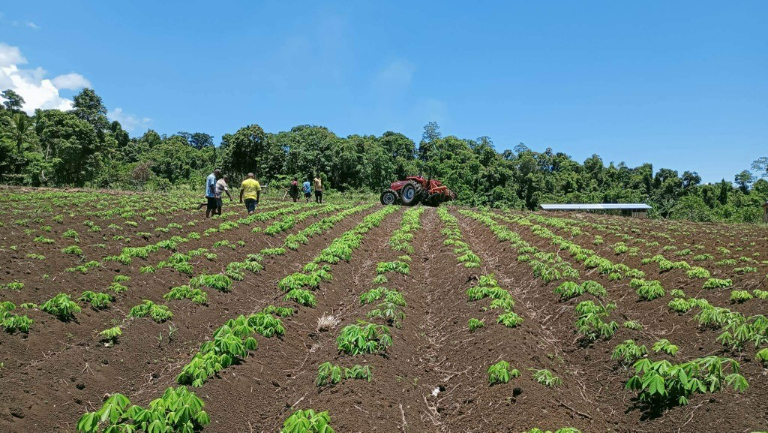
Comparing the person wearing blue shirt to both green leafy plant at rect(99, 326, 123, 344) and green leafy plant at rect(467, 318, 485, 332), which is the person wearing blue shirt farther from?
green leafy plant at rect(467, 318, 485, 332)

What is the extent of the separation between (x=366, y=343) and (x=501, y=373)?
1913mm

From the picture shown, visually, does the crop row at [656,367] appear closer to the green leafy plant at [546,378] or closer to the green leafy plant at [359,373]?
the green leafy plant at [546,378]

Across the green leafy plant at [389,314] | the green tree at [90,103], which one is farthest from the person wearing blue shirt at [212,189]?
the green tree at [90,103]

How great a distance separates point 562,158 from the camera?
85938 mm

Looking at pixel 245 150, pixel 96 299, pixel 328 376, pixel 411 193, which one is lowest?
pixel 328 376

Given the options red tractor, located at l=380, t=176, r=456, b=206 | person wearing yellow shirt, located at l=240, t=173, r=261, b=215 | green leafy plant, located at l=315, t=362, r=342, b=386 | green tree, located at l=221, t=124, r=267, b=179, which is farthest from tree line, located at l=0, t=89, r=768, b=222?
green leafy plant, located at l=315, t=362, r=342, b=386

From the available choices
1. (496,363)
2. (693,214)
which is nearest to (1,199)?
(496,363)

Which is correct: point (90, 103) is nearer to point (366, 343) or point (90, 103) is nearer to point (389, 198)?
point (389, 198)

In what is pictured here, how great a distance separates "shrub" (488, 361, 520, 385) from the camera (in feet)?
19.6

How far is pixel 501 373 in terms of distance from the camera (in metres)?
6.03

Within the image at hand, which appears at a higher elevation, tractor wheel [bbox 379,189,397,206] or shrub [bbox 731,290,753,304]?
tractor wheel [bbox 379,189,397,206]

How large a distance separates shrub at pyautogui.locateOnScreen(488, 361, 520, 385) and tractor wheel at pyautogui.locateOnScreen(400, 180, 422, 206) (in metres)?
25.9

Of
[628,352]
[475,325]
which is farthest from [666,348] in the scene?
[475,325]

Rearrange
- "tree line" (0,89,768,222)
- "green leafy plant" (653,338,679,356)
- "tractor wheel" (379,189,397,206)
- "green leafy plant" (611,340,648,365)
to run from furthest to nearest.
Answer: "tree line" (0,89,768,222), "tractor wheel" (379,189,397,206), "green leafy plant" (653,338,679,356), "green leafy plant" (611,340,648,365)
